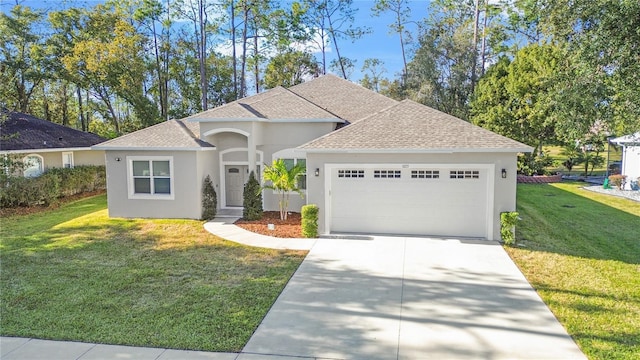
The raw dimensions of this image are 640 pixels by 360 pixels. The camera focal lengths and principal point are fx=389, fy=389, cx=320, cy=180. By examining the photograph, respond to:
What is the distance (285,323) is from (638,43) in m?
10.4

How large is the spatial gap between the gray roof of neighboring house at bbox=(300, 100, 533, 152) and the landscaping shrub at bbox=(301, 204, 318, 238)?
A: 189cm

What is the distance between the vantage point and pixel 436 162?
38.4 feet

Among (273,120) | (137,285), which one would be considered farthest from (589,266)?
(273,120)

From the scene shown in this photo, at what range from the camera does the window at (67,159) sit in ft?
72.2

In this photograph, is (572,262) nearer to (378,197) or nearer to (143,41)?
(378,197)

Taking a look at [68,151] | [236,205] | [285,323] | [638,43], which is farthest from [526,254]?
[68,151]

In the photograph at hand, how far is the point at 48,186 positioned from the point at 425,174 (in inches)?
668

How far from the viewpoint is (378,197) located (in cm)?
1238

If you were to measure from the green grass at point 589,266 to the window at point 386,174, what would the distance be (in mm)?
3864

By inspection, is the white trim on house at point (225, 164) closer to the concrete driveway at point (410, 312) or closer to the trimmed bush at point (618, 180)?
the concrete driveway at point (410, 312)

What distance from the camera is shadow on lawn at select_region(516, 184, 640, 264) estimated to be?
10.9 meters

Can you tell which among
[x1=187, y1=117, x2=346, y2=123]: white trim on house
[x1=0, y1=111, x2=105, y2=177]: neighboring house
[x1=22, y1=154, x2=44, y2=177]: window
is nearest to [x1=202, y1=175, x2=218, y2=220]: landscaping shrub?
[x1=187, y1=117, x2=346, y2=123]: white trim on house

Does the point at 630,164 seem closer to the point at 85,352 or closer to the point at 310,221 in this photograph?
the point at 310,221

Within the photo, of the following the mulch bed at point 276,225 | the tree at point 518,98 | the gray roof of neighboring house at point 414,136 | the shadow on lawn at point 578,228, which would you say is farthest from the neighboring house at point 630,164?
the mulch bed at point 276,225
